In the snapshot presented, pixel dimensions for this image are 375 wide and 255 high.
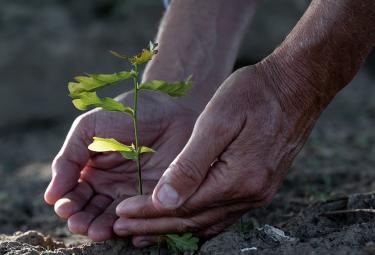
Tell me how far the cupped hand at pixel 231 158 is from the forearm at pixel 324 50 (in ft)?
0.05

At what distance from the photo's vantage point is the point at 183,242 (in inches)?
85.8

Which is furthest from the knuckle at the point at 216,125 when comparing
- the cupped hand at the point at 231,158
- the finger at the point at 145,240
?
the finger at the point at 145,240

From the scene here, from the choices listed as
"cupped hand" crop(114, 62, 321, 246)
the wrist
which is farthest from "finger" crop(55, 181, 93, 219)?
the wrist

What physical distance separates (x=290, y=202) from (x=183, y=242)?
0.93 m

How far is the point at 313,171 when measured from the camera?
3707 millimetres

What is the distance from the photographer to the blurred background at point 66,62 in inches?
215

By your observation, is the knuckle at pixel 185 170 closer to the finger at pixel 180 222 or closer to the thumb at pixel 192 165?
the thumb at pixel 192 165

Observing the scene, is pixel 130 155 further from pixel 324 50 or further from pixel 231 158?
pixel 324 50

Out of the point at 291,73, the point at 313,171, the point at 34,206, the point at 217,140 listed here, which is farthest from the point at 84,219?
the point at 313,171

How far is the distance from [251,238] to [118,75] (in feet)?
2.20

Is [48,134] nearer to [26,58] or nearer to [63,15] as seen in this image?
[26,58]

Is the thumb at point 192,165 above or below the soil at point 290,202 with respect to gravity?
above

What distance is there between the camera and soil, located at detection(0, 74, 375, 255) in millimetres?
2117

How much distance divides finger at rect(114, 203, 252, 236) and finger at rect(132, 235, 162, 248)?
0.03 metres
